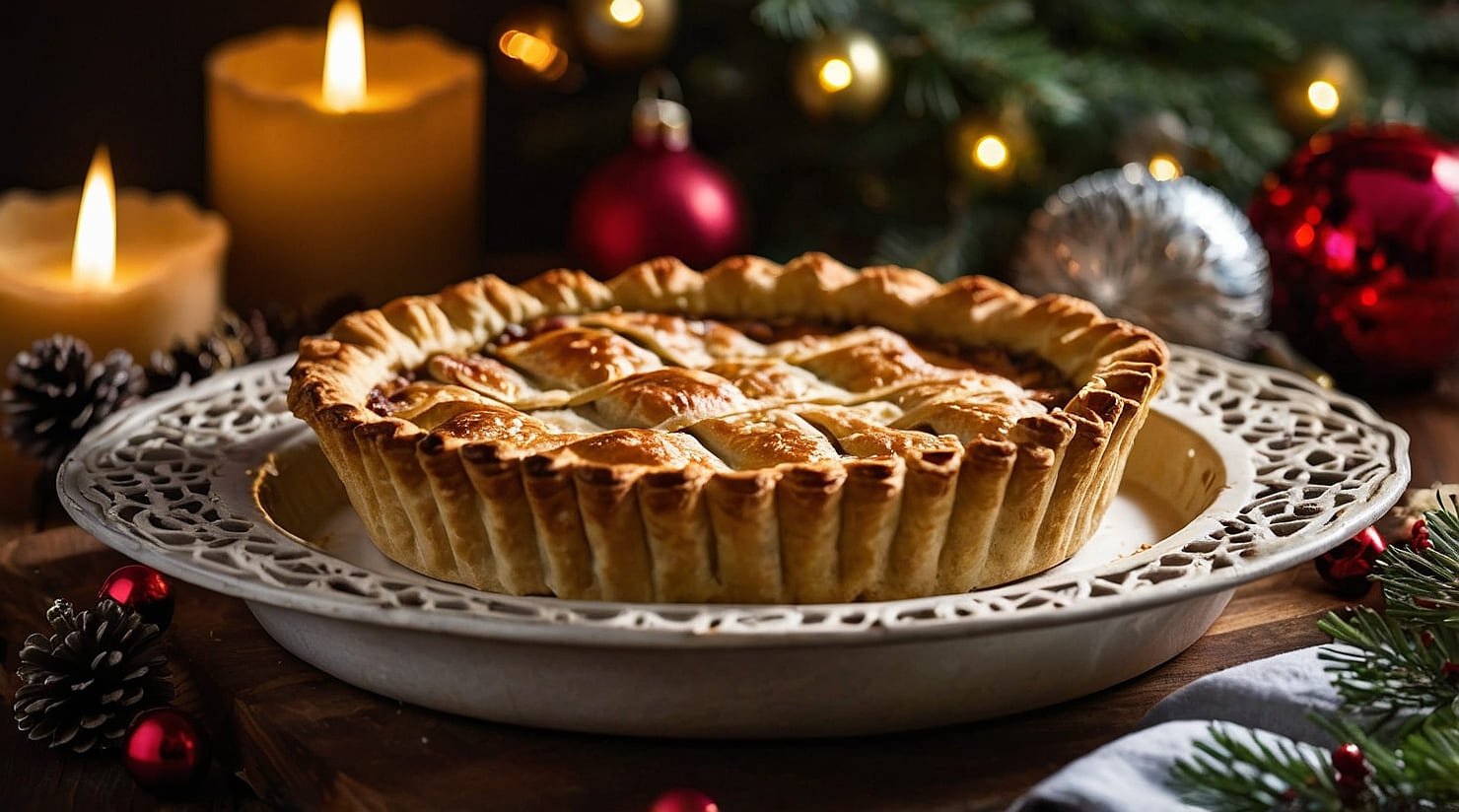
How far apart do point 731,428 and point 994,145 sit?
1.48m

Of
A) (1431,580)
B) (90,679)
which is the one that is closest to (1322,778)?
(1431,580)

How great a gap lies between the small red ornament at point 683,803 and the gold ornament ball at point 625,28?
6.66 feet

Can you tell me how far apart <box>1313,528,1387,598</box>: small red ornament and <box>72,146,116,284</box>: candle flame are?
1.93m

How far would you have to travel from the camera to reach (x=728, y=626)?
55.2 inches

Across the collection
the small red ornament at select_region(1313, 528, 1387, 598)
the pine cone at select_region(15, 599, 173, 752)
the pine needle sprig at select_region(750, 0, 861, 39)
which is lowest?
the pine cone at select_region(15, 599, 173, 752)

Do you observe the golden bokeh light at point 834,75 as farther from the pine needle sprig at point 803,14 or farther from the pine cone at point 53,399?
the pine cone at point 53,399

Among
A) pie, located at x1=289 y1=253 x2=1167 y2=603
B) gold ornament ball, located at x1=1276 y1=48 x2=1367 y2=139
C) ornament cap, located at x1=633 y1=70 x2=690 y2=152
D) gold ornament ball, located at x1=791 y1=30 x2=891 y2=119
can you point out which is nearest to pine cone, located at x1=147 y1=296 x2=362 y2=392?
pie, located at x1=289 y1=253 x2=1167 y2=603

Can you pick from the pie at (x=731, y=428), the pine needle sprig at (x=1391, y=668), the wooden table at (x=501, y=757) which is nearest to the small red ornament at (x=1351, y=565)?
the wooden table at (x=501, y=757)

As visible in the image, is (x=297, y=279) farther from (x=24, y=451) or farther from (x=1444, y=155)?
(x=1444, y=155)

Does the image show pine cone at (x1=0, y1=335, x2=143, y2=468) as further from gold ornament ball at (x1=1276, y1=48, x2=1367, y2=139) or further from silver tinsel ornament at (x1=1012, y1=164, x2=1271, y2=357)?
gold ornament ball at (x1=1276, y1=48, x2=1367, y2=139)

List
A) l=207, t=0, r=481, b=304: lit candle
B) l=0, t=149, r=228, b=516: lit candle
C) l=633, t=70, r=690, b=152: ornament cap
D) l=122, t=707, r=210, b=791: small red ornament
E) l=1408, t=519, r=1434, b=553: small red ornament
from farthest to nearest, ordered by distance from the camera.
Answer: l=633, t=70, r=690, b=152: ornament cap → l=207, t=0, r=481, b=304: lit candle → l=0, t=149, r=228, b=516: lit candle → l=1408, t=519, r=1434, b=553: small red ornament → l=122, t=707, r=210, b=791: small red ornament

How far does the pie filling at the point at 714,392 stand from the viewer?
5.71 ft

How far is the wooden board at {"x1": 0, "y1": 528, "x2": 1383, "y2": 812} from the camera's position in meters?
1.44

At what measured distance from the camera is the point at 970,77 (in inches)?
125
